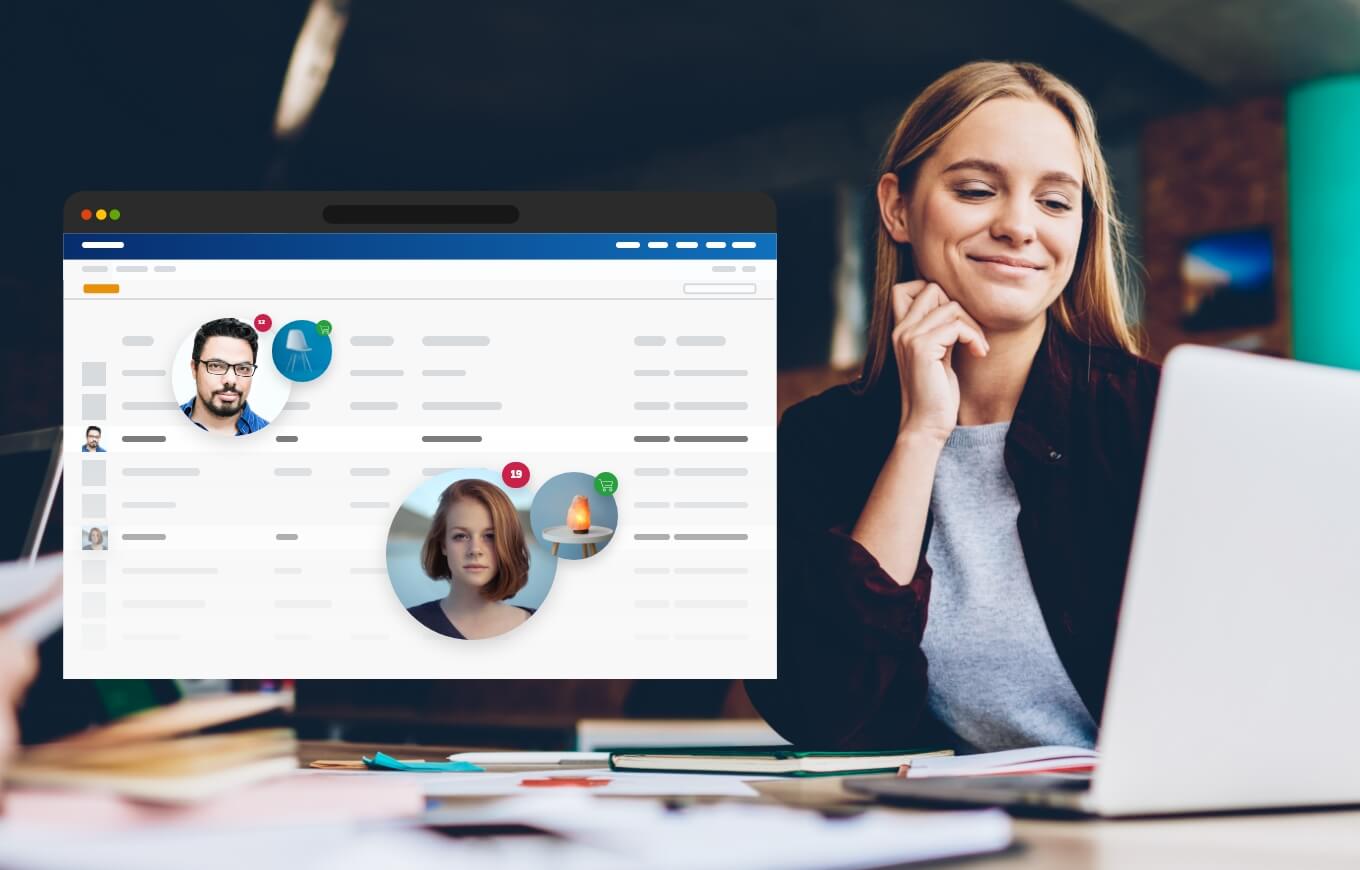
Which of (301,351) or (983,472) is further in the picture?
(983,472)

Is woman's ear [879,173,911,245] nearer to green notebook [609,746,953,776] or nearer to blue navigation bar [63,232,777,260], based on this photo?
blue navigation bar [63,232,777,260]

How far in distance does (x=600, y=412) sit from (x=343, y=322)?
186 mm

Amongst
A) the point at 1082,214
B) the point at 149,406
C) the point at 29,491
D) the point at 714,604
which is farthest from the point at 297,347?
the point at 1082,214

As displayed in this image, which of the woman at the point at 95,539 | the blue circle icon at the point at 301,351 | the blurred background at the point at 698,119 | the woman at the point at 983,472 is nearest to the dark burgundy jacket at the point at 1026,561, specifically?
the woman at the point at 983,472

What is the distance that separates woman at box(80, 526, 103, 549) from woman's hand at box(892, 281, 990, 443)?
0.63 meters

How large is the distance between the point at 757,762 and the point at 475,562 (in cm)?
23

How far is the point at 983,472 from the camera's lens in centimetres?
100

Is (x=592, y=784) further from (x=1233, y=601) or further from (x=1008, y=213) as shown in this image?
(x=1008, y=213)

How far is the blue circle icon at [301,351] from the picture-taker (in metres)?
0.77

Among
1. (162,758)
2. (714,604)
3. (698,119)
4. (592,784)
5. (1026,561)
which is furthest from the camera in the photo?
(698,119)

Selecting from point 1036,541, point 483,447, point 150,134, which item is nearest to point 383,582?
point 483,447

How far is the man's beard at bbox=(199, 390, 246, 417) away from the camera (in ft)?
2.49

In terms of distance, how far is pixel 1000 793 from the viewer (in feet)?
1.68

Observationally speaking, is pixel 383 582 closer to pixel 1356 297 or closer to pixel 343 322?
pixel 343 322
